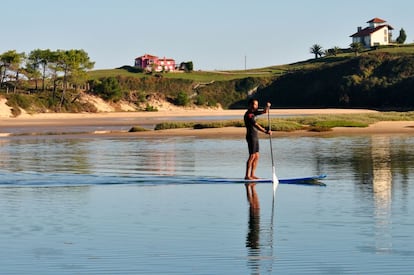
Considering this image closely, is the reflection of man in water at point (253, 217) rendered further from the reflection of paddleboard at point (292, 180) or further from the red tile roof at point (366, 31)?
the red tile roof at point (366, 31)

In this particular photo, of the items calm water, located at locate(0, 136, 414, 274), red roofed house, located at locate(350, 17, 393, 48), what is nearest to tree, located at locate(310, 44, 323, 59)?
red roofed house, located at locate(350, 17, 393, 48)

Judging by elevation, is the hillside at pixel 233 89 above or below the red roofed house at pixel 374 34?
below

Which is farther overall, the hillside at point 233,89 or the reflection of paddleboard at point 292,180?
the hillside at point 233,89

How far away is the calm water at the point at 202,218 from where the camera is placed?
1026cm

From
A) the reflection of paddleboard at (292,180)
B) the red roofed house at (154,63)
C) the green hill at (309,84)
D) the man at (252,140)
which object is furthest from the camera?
the red roofed house at (154,63)

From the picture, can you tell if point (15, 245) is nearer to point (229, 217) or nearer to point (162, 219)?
point (162, 219)

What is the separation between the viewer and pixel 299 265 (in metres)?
10.0

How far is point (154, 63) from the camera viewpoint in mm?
159125

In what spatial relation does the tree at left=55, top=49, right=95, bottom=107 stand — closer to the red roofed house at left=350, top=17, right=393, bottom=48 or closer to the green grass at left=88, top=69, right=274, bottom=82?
the green grass at left=88, top=69, right=274, bottom=82

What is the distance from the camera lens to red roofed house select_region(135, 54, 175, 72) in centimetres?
15775

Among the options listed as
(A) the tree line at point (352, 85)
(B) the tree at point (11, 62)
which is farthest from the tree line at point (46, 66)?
(A) the tree line at point (352, 85)

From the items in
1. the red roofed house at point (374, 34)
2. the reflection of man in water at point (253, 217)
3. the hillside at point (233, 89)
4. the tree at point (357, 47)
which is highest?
the red roofed house at point (374, 34)

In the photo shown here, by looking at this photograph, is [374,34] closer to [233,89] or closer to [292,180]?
[233,89]

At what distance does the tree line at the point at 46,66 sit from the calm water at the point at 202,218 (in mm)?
74398
